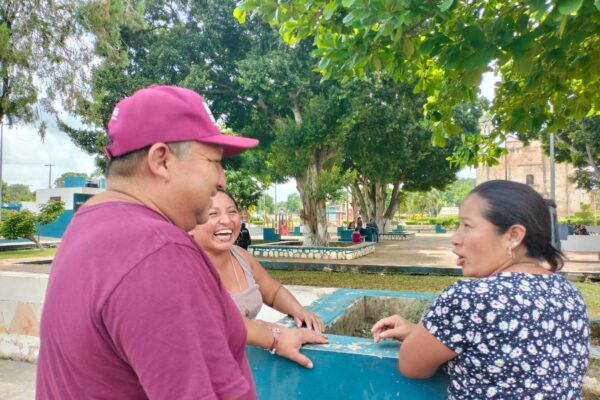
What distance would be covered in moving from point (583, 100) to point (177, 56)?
13.1 meters

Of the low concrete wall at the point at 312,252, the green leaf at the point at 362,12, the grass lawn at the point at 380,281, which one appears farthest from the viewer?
the low concrete wall at the point at 312,252

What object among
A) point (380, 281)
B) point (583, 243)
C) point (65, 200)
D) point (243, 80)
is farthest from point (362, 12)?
point (65, 200)

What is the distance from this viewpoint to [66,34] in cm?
1071

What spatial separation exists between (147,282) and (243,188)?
23.4 m

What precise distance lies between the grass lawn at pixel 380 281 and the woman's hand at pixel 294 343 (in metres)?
7.28

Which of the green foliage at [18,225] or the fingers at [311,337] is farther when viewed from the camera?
the green foliage at [18,225]

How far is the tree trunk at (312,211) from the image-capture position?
16844 mm

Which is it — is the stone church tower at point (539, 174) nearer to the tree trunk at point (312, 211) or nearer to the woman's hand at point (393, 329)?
the tree trunk at point (312, 211)

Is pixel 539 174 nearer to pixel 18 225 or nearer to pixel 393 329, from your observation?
pixel 18 225

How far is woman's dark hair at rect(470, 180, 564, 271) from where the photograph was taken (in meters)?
1.50

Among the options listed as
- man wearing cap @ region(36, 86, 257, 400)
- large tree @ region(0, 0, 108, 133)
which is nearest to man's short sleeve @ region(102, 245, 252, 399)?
man wearing cap @ region(36, 86, 257, 400)

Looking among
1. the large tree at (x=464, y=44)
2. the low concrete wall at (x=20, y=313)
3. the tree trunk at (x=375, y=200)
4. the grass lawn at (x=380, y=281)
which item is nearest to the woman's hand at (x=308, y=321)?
the large tree at (x=464, y=44)

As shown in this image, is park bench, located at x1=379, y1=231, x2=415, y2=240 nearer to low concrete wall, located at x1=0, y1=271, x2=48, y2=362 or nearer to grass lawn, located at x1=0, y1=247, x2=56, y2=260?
grass lawn, located at x1=0, y1=247, x2=56, y2=260

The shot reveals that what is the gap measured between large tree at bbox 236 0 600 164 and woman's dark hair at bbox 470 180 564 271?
74cm
